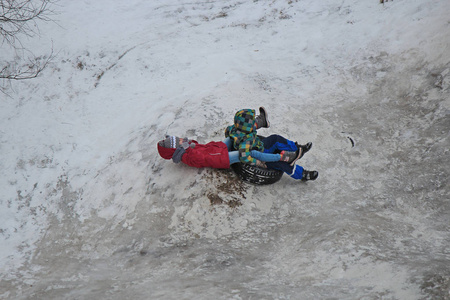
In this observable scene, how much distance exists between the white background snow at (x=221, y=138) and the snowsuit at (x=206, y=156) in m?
0.41

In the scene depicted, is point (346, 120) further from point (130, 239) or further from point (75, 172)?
point (75, 172)

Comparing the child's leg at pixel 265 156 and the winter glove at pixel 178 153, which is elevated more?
the winter glove at pixel 178 153

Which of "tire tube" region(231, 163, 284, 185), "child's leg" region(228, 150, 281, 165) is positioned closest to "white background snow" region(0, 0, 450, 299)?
"tire tube" region(231, 163, 284, 185)

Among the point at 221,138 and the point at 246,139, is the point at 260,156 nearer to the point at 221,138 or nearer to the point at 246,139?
the point at 246,139

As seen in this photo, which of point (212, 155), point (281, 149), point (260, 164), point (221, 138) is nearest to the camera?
point (212, 155)

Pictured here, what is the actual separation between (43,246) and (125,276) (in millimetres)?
1934

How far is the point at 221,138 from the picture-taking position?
7.80 meters

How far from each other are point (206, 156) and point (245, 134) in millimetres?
825

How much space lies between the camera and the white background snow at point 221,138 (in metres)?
5.36

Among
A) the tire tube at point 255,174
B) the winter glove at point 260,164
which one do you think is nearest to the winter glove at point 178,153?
the tire tube at point 255,174

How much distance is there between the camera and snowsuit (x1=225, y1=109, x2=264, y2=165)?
6245mm

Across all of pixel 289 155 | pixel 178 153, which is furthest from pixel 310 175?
pixel 178 153

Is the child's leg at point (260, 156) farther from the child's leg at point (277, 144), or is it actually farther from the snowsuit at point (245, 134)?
the child's leg at point (277, 144)

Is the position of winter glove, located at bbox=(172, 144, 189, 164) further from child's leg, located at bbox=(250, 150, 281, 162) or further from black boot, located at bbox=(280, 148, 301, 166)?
black boot, located at bbox=(280, 148, 301, 166)
